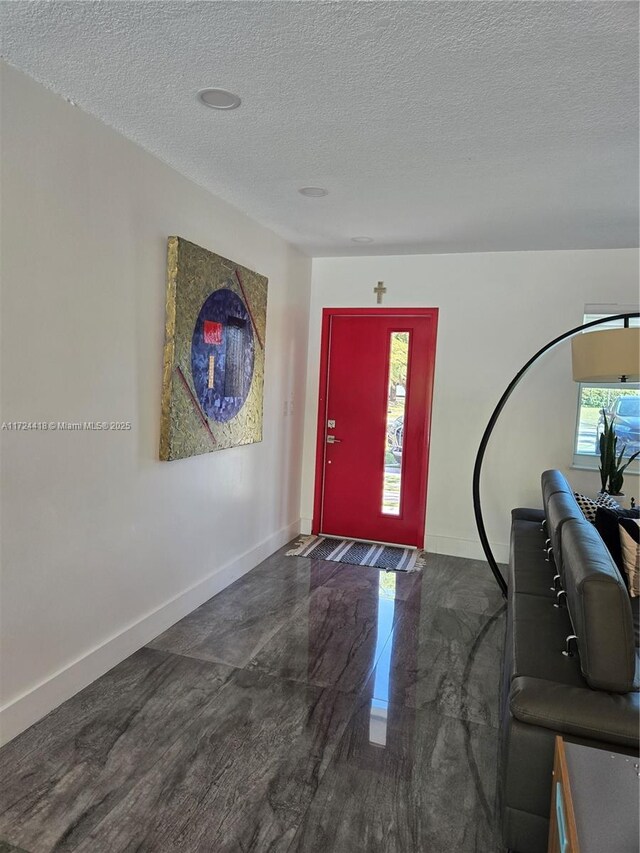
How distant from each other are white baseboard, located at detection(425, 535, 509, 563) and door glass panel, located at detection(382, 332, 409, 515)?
412 mm

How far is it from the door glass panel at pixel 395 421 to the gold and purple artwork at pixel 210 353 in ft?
4.39

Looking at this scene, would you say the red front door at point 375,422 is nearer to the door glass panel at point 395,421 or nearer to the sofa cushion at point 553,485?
the door glass panel at point 395,421

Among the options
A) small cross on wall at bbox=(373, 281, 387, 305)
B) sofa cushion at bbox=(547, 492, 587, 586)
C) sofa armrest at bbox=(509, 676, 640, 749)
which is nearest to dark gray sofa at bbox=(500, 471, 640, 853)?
sofa armrest at bbox=(509, 676, 640, 749)

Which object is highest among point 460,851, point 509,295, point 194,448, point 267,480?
point 509,295

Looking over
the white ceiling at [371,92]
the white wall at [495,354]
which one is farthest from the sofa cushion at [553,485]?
the white ceiling at [371,92]

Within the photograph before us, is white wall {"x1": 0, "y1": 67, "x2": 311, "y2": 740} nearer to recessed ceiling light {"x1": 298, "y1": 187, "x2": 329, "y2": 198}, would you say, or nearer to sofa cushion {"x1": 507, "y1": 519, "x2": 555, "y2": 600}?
recessed ceiling light {"x1": 298, "y1": 187, "x2": 329, "y2": 198}

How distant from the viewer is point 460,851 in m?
1.86

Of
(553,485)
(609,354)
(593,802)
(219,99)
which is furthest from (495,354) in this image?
(593,802)

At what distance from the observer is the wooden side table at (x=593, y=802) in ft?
3.87

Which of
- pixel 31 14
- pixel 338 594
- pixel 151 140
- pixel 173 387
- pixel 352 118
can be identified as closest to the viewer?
pixel 31 14

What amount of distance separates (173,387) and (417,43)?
6.44 ft

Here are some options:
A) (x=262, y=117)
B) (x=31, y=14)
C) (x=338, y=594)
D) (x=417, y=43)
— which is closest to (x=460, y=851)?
(x=338, y=594)

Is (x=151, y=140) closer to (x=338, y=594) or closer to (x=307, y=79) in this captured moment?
(x=307, y=79)

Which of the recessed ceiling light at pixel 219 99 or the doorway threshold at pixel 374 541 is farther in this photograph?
the doorway threshold at pixel 374 541
